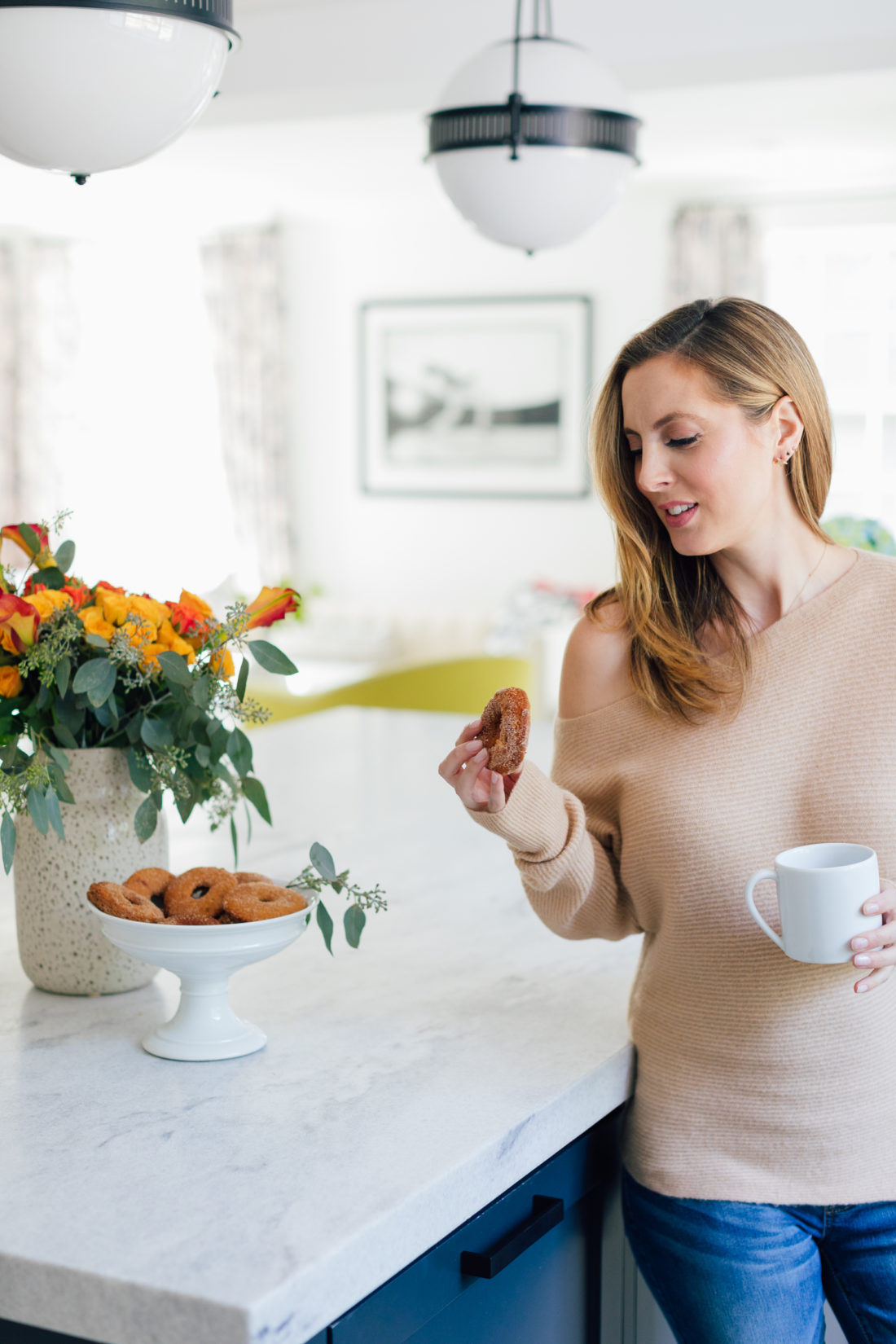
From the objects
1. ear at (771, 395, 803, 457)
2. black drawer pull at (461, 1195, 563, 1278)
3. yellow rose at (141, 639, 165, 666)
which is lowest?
black drawer pull at (461, 1195, 563, 1278)

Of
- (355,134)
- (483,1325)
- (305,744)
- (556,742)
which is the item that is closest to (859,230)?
(355,134)

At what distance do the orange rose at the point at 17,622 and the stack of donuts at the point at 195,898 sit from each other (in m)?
0.22

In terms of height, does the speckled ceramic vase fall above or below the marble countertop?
above

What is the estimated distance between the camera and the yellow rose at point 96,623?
1187 mm

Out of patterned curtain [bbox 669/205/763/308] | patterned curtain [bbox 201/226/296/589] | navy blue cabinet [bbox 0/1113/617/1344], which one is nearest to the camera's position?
navy blue cabinet [bbox 0/1113/617/1344]

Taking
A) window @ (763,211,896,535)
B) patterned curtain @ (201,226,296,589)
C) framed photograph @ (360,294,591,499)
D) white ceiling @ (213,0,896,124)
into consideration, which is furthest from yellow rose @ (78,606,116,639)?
patterned curtain @ (201,226,296,589)

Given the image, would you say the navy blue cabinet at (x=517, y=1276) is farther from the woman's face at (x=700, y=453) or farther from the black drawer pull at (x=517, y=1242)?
the woman's face at (x=700, y=453)

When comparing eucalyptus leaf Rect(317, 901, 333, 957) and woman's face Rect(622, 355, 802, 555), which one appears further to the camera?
woman's face Rect(622, 355, 802, 555)

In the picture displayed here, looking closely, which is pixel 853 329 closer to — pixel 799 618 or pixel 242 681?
pixel 799 618

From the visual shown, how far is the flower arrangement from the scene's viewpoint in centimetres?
117

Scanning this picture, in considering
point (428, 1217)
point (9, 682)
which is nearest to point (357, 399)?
point (9, 682)

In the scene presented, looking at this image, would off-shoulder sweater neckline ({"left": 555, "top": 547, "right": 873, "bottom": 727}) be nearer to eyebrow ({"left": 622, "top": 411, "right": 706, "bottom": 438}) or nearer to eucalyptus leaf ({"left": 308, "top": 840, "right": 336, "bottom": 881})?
eyebrow ({"left": 622, "top": 411, "right": 706, "bottom": 438})

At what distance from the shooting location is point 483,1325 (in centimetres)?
108

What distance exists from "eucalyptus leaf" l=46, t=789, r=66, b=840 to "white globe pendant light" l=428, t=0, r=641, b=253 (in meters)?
0.96
